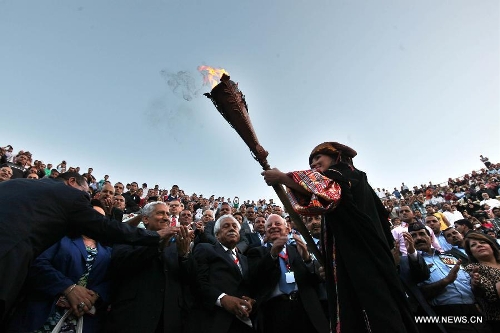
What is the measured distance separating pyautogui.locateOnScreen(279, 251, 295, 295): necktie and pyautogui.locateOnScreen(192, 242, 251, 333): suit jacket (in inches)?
17.9

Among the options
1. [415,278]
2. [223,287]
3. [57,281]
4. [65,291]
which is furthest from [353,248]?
[57,281]

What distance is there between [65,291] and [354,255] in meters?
2.76

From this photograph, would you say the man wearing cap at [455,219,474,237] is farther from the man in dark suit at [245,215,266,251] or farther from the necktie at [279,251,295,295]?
the necktie at [279,251,295,295]

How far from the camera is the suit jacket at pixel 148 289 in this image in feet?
10.5

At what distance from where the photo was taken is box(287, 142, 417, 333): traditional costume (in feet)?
6.65

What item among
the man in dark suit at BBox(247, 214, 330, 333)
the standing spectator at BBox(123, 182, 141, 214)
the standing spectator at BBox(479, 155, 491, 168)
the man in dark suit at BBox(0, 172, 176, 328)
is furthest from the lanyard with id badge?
the standing spectator at BBox(479, 155, 491, 168)

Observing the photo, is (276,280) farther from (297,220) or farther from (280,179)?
(280,179)

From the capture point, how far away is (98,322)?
326 centimetres

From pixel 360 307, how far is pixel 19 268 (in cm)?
261

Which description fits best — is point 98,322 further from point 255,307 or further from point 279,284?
point 279,284

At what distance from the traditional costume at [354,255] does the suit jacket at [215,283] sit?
161 cm

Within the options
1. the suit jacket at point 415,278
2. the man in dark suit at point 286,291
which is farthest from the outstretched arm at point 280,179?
the suit jacket at point 415,278

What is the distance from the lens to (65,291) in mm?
2930

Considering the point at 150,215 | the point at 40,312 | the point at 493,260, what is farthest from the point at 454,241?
the point at 40,312
